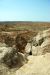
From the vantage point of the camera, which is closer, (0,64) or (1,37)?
(0,64)

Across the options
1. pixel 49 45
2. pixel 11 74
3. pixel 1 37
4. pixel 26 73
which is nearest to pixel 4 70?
pixel 11 74

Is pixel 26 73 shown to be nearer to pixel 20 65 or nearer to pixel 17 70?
pixel 17 70

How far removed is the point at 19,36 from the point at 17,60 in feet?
63.8

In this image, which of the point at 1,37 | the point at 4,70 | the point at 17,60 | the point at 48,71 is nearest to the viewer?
the point at 48,71

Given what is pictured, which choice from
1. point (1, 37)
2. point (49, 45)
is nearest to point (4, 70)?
point (49, 45)

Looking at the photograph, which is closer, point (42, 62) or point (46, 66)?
point (46, 66)

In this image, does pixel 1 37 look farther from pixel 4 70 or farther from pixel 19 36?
pixel 4 70

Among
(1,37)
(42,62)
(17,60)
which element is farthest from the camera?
(1,37)

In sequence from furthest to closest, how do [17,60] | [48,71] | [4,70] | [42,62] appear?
[17,60], [42,62], [4,70], [48,71]

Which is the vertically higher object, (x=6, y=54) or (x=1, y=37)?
(x=6, y=54)

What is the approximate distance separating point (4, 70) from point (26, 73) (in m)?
0.99

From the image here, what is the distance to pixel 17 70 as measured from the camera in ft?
24.1

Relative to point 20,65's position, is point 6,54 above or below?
above

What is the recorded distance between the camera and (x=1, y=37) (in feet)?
87.4
